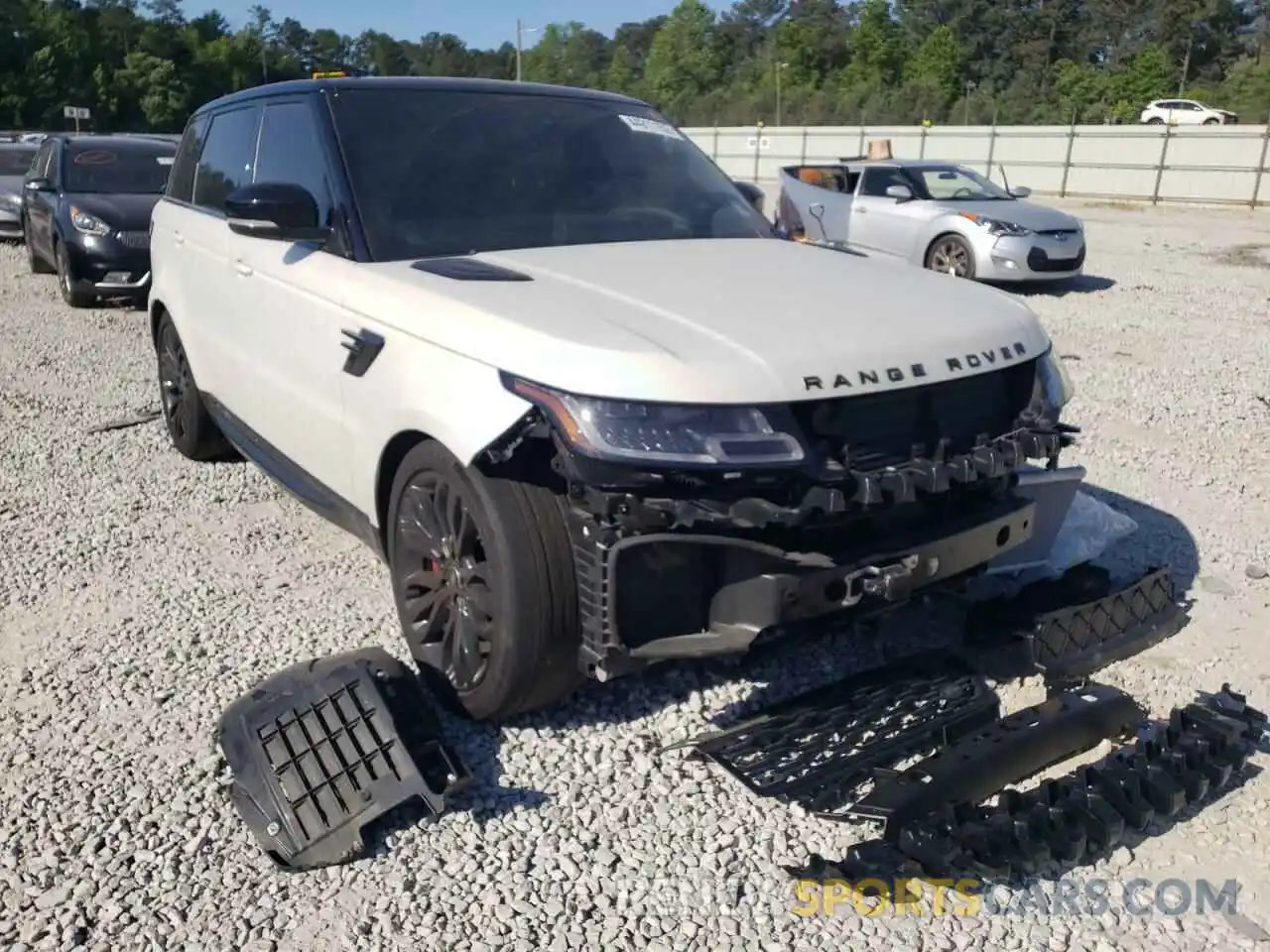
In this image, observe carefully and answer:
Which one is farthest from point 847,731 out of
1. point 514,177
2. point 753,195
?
point 753,195

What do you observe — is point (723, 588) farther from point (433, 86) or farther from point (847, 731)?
point (433, 86)

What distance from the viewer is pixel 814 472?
2.73 meters

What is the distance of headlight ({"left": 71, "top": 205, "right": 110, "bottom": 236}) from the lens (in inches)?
421

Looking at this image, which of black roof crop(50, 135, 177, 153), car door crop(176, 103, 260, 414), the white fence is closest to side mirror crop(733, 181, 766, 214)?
car door crop(176, 103, 260, 414)

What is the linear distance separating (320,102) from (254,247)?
2.13 ft

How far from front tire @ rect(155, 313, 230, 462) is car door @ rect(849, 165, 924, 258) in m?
8.96

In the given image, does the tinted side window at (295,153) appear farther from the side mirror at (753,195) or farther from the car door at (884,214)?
the car door at (884,214)

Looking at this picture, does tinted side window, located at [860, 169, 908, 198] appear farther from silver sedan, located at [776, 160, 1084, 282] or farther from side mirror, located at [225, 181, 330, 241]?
side mirror, located at [225, 181, 330, 241]

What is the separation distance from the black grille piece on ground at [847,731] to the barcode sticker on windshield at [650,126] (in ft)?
7.56

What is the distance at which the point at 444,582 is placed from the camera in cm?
330

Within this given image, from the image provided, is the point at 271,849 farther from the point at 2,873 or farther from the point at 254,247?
the point at 254,247

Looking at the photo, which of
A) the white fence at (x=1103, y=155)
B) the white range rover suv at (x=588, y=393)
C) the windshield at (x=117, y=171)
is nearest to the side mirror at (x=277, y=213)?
the white range rover suv at (x=588, y=393)

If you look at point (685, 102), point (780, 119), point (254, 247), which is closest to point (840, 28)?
point (685, 102)

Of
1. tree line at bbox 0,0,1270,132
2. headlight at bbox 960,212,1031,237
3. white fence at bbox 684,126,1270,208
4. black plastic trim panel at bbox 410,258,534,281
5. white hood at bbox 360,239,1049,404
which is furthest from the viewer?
tree line at bbox 0,0,1270,132
